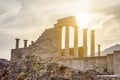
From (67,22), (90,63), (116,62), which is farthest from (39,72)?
(67,22)

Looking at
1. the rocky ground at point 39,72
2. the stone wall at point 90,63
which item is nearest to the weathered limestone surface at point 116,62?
the stone wall at point 90,63

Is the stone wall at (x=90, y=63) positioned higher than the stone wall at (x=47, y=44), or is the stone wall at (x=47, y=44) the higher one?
the stone wall at (x=47, y=44)

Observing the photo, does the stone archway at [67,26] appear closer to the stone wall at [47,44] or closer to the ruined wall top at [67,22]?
the ruined wall top at [67,22]

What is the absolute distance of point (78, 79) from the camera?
562 inches

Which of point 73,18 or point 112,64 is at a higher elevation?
point 73,18

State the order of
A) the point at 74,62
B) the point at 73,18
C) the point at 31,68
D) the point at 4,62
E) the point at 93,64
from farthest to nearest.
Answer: the point at 73,18, the point at 74,62, the point at 93,64, the point at 4,62, the point at 31,68

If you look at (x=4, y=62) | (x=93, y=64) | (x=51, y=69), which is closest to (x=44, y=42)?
(x=93, y=64)

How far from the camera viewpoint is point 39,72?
1519 cm

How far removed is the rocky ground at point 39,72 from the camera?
1434 cm

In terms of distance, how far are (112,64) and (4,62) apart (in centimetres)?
1219

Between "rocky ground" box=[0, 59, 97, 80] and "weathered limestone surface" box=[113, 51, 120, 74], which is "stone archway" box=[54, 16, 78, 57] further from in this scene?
"rocky ground" box=[0, 59, 97, 80]

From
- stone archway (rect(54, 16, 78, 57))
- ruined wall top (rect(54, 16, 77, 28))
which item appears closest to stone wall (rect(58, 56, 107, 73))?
stone archway (rect(54, 16, 78, 57))

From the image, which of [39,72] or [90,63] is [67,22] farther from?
[39,72]

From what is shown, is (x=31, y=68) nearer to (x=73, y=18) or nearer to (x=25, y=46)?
(x=73, y=18)
